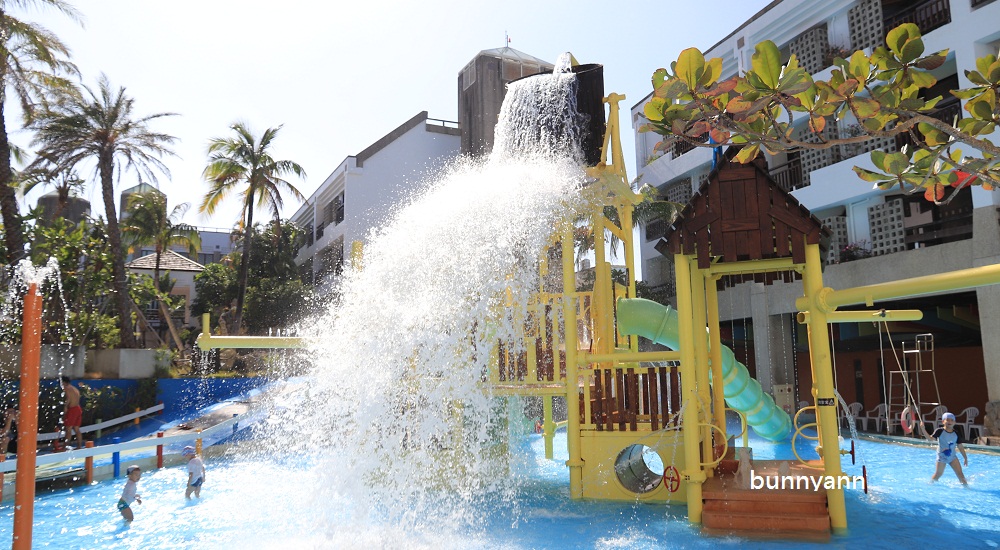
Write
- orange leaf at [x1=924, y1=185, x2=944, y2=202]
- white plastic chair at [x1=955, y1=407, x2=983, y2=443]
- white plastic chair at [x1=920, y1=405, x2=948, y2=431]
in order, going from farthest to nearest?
1. white plastic chair at [x1=955, y1=407, x2=983, y2=443]
2. white plastic chair at [x1=920, y1=405, x2=948, y2=431]
3. orange leaf at [x1=924, y1=185, x2=944, y2=202]

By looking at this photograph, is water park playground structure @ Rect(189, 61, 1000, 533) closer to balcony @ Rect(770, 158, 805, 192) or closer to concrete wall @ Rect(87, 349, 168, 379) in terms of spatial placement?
balcony @ Rect(770, 158, 805, 192)

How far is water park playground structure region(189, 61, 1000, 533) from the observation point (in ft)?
22.5

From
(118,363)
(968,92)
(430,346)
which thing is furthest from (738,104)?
(118,363)

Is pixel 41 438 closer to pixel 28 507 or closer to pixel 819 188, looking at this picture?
pixel 28 507

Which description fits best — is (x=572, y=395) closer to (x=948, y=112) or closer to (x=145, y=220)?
(x=948, y=112)

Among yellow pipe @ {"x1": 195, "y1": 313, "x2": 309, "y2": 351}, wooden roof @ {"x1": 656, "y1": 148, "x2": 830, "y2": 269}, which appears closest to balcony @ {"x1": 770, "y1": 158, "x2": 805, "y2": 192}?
wooden roof @ {"x1": 656, "y1": 148, "x2": 830, "y2": 269}

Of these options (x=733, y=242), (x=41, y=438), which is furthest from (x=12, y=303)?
(x=733, y=242)

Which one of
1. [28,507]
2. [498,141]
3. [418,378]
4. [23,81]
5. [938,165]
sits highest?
[23,81]

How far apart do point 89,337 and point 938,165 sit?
22214 mm

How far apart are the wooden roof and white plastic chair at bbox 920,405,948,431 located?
10.9 metres

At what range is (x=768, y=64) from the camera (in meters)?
3.12

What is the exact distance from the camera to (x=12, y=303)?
1739 centimetres

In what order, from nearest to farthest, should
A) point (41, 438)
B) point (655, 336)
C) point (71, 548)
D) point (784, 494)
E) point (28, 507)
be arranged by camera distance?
point (28, 507), point (784, 494), point (71, 548), point (655, 336), point (41, 438)

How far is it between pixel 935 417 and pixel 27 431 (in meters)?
20.2
